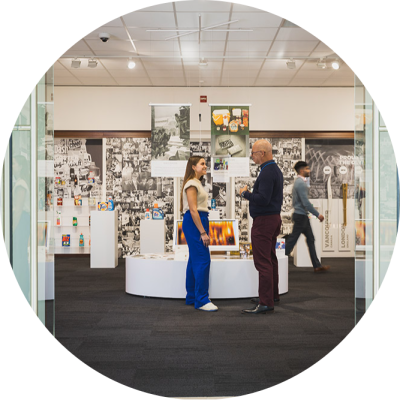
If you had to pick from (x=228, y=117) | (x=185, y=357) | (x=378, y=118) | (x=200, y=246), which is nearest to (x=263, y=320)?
(x=200, y=246)

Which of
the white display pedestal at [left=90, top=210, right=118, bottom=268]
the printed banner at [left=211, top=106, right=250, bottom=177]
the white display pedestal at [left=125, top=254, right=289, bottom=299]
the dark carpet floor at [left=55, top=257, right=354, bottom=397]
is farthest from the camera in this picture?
the white display pedestal at [left=90, top=210, right=118, bottom=268]

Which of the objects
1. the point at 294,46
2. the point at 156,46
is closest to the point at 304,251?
the point at 294,46

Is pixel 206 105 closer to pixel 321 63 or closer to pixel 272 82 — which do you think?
pixel 272 82

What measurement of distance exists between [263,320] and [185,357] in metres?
1.34

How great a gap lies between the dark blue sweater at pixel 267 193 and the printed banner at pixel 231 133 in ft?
10.3

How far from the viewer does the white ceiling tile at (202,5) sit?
582 centimetres

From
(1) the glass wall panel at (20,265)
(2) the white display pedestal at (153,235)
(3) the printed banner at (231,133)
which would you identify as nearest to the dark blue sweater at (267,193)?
(1) the glass wall panel at (20,265)

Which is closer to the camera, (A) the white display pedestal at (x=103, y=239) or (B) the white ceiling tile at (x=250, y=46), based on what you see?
(B) the white ceiling tile at (x=250, y=46)

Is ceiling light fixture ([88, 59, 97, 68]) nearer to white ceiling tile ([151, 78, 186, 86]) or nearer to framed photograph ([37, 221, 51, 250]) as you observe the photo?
→ white ceiling tile ([151, 78, 186, 86])

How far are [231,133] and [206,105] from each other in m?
1.97

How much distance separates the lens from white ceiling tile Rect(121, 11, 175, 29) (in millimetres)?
6223

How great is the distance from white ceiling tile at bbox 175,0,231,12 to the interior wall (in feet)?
11.9

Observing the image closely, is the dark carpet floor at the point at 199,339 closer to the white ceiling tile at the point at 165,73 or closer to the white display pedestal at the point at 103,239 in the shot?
the white display pedestal at the point at 103,239

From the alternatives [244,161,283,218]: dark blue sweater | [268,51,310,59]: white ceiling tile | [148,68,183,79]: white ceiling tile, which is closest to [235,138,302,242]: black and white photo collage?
[148,68,183,79]: white ceiling tile
